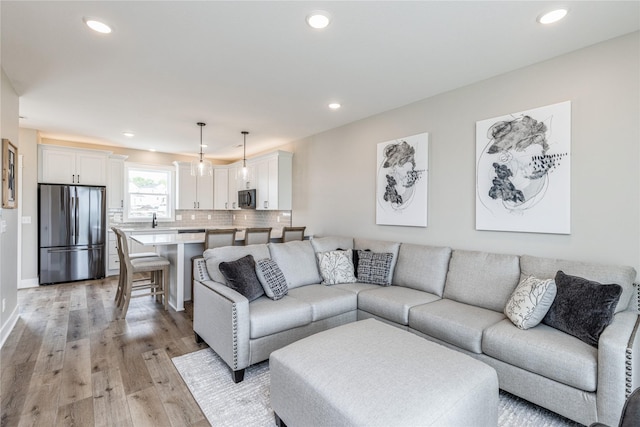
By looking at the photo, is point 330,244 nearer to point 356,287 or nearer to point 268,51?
point 356,287

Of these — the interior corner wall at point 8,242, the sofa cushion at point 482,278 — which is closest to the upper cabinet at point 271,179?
the interior corner wall at point 8,242

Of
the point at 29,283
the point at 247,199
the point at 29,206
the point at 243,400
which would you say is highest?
the point at 247,199

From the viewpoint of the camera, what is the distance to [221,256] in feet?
9.93

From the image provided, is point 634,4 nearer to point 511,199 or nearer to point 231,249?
point 511,199

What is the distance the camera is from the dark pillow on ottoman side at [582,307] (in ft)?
6.23

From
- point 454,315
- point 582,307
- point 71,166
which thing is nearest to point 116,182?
point 71,166

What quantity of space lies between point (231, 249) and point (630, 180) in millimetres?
3408

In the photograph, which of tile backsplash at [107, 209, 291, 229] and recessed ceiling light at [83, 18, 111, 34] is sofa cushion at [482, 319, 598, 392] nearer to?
recessed ceiling light at [83, 18, 111, 34]

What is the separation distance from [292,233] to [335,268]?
1.66 metres

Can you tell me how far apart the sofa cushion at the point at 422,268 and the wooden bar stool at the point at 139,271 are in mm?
3021

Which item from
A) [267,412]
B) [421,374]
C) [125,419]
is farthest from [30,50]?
[421,374]

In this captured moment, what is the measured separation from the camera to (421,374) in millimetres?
1540

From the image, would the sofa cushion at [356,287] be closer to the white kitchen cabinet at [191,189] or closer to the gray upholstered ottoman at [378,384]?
the gray upholstered ottoman at [378,384]

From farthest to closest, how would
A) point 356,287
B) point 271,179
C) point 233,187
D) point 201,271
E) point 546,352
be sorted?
point 233,187
point 271,179
point 356,287
point 201,271
point 546,352
